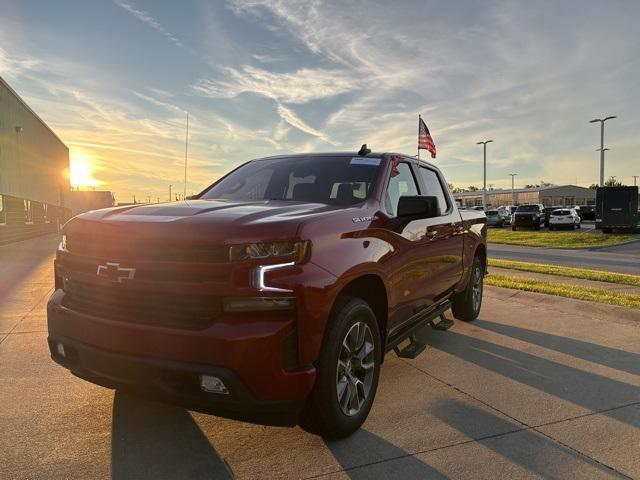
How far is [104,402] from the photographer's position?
11.7 ft

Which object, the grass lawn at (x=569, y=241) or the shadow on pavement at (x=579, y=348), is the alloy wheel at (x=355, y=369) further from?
the grass lawn at (x=569, y=241)

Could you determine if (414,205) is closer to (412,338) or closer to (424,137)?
(412,338)

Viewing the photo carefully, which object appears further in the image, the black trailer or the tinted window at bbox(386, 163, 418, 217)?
the black trailer

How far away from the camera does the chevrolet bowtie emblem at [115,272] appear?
268 cm

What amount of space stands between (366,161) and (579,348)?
3008 millimetres

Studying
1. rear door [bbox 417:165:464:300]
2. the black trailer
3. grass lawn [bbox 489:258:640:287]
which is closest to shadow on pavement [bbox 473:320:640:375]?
rear door [bbox 417:165:464:300]

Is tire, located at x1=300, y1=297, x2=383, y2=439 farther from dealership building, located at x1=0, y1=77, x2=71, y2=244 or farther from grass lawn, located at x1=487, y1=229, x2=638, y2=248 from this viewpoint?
dealership building, located at x1=0, y1=77, x2=71, y2=244

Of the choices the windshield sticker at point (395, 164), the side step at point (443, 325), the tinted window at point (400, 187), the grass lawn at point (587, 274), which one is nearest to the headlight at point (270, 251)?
the tinted window at point (400, 187)

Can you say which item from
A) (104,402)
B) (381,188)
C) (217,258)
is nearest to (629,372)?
(381,188)

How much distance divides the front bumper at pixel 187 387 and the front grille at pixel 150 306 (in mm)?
199

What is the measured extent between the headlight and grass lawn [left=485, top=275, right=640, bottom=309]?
20.2 ft

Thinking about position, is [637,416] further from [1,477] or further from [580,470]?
[1,477]

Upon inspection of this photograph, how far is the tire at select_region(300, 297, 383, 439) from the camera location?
2799 millimetres

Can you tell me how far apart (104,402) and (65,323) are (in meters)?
0.91
